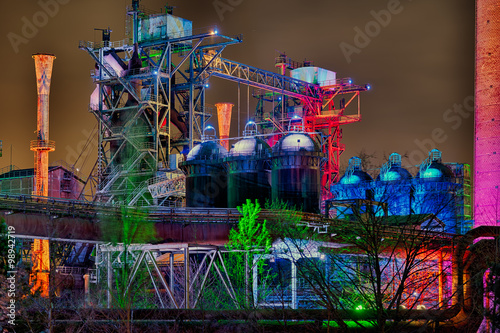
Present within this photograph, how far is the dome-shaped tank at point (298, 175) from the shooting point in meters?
66.4

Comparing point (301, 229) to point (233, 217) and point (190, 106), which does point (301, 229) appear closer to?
point (233, 217)

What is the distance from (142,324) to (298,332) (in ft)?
22.8

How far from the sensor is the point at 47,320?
29.6 meters

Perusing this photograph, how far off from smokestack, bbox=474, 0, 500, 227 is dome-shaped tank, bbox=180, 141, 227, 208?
78.3ft

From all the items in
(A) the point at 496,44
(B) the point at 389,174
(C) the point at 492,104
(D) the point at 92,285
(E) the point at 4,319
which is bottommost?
(D) the point at 92,285

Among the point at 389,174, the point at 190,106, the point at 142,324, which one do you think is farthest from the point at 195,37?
the point at 142,324

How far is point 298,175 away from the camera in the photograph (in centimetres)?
6681

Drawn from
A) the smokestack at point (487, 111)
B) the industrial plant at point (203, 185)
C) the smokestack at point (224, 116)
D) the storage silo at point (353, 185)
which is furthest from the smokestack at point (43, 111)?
the storage silo at point (353, 185)

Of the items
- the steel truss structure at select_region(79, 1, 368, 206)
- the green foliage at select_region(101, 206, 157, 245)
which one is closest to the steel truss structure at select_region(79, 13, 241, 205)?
the steel truss structure at select_region(79, 1, 368, 206)

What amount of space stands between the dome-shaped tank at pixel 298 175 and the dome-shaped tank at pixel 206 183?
653 cm

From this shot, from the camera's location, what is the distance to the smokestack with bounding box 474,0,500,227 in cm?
6384

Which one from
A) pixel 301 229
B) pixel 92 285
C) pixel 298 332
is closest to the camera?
pixel 298 332

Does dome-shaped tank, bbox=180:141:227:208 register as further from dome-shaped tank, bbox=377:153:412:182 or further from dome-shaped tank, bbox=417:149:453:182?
dome-shaped tank, bbox=417:149:453:182

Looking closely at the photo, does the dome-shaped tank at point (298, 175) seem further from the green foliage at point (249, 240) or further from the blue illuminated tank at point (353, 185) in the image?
the blue illuminated tank at point (353, 185)
